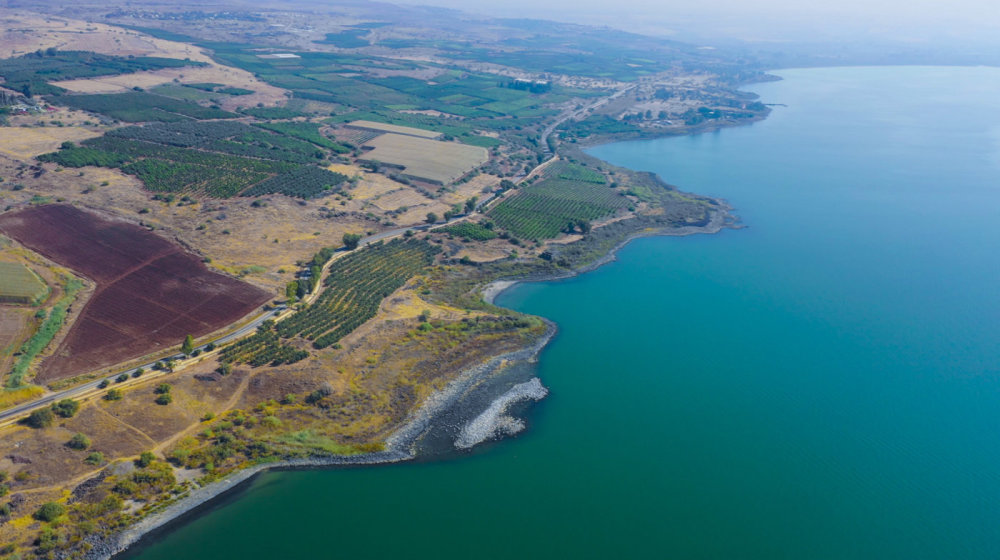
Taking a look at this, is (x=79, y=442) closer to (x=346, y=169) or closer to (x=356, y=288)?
(x=356, y=288)

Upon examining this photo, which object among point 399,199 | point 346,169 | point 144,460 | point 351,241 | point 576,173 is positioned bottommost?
point 144,460

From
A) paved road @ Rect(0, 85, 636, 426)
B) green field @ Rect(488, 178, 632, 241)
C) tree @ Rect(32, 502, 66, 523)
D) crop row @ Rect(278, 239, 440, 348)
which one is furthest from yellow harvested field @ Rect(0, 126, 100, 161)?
tree @ Rect(32, 502, 66, 523)

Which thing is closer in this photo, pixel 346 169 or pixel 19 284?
pixel 19 284

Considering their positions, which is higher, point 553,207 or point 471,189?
point 471,189

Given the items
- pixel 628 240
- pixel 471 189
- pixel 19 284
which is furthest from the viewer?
pixel 471 189

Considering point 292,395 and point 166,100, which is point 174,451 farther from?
point 166,100

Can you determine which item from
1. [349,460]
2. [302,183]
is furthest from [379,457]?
[302,183]
